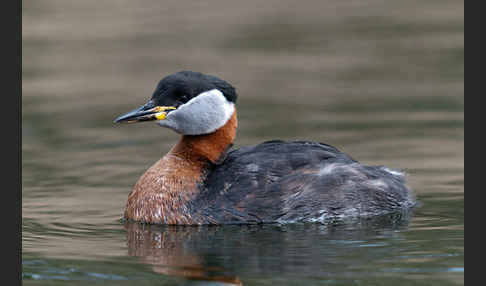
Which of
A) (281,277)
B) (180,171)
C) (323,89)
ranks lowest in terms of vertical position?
(281,277)

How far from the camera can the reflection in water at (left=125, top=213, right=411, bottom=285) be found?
8.15 metres

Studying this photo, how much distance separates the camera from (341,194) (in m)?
10.0

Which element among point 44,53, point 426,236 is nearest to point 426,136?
point 426,236

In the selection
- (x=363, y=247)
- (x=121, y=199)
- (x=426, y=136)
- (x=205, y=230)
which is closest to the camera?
(x=363, y=247)

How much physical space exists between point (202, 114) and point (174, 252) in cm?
177

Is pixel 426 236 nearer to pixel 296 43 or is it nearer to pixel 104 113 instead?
pixel 104 113

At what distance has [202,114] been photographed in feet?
33.1

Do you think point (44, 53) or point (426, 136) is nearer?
point (426, 136)

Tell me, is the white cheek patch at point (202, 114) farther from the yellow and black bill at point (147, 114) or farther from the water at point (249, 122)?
the water at point (249, 122)

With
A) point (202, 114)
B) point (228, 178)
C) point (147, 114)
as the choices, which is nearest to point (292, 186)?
point (228, 178)

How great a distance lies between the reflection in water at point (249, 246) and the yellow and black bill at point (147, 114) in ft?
3.43

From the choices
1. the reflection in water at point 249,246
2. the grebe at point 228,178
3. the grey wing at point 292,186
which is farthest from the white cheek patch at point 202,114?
the reflection in water at point 249,246

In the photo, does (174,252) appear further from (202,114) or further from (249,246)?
(202,114)

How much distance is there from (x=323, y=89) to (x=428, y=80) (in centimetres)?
169
